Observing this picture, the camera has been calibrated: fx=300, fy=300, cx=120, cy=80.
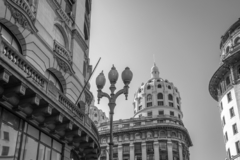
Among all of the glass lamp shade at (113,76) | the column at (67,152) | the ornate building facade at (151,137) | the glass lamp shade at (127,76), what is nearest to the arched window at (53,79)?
the column at (67,152)

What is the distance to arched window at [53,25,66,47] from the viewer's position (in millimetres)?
23403

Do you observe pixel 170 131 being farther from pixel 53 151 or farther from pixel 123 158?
pixel 53 151

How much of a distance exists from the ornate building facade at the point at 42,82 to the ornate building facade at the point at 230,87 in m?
34.6

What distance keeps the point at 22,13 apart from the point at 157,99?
254 ft

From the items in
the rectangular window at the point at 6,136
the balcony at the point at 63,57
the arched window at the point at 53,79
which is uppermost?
the balcony at the point at 63,57

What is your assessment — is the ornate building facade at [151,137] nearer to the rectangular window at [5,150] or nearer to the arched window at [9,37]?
the arched window at [9,37]

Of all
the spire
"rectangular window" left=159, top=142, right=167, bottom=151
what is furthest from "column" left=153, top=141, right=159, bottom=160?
the spire

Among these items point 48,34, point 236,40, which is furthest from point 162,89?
point 48,34

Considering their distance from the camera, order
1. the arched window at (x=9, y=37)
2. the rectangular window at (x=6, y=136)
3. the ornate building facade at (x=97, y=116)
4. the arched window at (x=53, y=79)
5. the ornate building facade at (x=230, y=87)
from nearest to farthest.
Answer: the rectangular window at (x=6, y=136) → the arched window at (x=9, y=37) → the arched window at (x=53, y=79) → the ornate building facade at (x=230, y=87) → the ornate building facade at (x=97, y=116)

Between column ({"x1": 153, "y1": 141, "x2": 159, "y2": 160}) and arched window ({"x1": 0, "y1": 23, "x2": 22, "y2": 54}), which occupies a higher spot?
column ({"x1": 153, "y1": 141, "x2": 159, "y2": 160})

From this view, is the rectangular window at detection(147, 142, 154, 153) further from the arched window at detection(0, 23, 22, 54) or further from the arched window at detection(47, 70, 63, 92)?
the arched window at detection(0, 23, 22, 54)

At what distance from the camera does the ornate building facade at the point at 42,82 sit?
14562 mm

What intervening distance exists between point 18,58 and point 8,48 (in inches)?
39.1

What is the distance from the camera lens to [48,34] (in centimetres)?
2162
